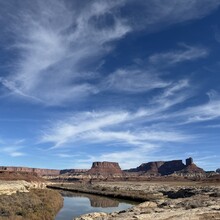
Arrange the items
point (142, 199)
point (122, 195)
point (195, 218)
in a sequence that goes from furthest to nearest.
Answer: point (122, 195)
point (142, 199)
point (195, 218)

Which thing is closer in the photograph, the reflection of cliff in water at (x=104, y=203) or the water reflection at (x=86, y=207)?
the water reflection at (x=86, y=207)

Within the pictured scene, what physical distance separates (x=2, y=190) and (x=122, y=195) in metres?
25.4

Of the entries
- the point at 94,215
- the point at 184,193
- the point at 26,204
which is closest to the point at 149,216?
the point at 94,215

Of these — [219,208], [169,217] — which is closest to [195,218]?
[169,217]

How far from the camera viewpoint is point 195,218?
2469 centimetres

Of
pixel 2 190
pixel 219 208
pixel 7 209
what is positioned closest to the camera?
pixel 219 208

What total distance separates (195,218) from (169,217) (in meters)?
1.95

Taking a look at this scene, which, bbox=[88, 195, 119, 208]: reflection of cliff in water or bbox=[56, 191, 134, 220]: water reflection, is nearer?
bbox=[56, 191, 134, 220]: water reflection

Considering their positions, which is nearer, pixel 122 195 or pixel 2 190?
pixel 2 190

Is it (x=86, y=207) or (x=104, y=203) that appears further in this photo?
(x=104, y=203)

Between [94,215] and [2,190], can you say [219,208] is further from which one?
[2,190]

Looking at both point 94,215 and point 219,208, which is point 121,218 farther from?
point 219,208

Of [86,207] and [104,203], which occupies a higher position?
[104,203]

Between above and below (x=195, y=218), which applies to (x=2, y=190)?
above
